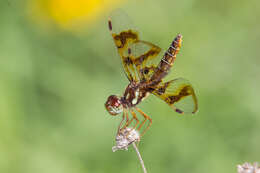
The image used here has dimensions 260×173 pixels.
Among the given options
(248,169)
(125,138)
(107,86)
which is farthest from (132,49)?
(248,169)

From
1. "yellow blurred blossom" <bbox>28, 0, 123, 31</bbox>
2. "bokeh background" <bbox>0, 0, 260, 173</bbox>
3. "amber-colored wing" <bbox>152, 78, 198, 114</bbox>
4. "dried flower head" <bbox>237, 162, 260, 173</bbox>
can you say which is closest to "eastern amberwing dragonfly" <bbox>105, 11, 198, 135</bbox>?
"amber-colored wing" <bbox>152, 78, 198, 114</bbox>

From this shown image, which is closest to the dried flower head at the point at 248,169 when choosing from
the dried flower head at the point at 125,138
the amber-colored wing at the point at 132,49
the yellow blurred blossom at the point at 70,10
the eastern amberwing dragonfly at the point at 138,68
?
the dried flower head at the point at 125,138

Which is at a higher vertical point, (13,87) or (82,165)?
(13,87)

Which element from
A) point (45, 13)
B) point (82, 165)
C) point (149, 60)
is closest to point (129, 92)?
point (149, 60)

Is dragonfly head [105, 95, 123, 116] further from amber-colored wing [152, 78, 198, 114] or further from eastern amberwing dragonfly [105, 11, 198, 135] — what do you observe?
amber-colored wing [152, 78, 198, 114]

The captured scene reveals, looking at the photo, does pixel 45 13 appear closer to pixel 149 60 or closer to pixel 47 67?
A: pixel 47 67

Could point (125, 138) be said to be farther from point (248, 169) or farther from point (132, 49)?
point (248, 169)
